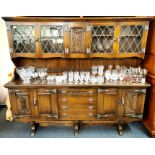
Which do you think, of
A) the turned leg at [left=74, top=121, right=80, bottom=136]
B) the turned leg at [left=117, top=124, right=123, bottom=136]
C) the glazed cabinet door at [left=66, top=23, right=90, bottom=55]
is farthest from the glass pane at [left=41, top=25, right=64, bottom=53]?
the turned leg at [left=117, top=124, right=123, bottom=136]

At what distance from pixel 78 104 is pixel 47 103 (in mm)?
455

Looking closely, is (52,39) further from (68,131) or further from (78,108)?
(68,131)

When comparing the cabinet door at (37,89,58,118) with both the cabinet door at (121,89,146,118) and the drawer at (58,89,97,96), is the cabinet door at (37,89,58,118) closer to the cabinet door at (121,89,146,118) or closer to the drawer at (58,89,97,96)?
the drawer at (58,89,97,96)

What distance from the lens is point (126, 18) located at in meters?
2.09

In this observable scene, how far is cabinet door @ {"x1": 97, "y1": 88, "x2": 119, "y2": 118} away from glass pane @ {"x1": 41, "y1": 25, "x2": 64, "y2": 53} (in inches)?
35.0

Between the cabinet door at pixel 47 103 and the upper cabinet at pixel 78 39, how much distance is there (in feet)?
1.83

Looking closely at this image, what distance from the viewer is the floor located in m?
2.28

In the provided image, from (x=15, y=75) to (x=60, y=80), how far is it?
78cm

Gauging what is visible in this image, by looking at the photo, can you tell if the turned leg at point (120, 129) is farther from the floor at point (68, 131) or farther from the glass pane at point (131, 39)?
the glass pane at point (131, 39)

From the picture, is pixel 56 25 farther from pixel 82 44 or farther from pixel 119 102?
pixel 119 102

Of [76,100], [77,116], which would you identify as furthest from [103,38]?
[77,116]

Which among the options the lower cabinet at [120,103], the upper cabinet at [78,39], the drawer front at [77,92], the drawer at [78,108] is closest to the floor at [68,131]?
the lower cabinet at [120,103]

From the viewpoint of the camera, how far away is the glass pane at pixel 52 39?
221 cm

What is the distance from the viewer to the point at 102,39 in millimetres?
2287
